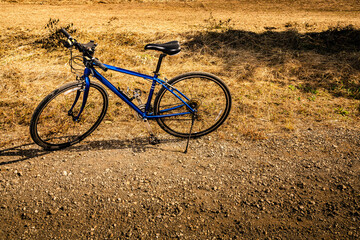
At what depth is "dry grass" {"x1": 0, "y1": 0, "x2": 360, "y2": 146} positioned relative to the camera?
499cm

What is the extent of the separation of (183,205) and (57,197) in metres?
1.62

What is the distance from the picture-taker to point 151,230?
2.75 m

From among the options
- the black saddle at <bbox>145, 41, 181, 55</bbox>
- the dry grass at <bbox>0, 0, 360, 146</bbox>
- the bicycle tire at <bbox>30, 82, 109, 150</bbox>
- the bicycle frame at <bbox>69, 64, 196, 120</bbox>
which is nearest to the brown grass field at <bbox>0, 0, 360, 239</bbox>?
the dry grass at <bbox>0, 0, 360, 146</bbox>

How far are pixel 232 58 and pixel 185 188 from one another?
537 centimetres

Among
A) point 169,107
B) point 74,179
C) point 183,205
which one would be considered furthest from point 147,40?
point 183,205

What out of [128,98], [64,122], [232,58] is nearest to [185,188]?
[128,98]

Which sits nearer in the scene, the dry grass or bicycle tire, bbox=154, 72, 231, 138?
bicycle tire, bbox=154, 72, 231, 138

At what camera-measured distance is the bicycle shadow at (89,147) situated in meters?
3.84

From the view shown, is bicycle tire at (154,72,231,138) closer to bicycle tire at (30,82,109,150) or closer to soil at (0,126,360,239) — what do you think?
soil at (0,126,360,239)

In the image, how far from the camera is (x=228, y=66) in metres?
7.14

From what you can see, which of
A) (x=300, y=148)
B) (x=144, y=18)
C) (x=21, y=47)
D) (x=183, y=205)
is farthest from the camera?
(x=144, y=18)

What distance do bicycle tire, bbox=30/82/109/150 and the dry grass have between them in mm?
354

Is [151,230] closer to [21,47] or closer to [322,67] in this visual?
[322,67]

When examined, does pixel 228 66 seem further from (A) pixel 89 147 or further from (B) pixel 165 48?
(A) pixel 89 147
